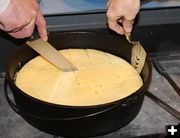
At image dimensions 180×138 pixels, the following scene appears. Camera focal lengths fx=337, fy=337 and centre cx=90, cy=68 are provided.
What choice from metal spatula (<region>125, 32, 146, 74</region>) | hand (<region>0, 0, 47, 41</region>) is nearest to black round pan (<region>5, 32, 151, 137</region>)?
metal spatula (<region>125, 32, 146, 74</region>)

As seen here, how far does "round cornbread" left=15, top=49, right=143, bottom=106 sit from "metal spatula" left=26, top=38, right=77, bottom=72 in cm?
3

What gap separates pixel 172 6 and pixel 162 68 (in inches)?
8.7

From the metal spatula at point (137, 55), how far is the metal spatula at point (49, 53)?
0.21 meters

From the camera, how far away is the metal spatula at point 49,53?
101cm

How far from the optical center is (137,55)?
1.06m

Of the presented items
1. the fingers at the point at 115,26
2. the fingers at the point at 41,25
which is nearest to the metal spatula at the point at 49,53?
the fingers at the point at 41,25

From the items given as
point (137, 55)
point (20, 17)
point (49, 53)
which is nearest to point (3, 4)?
point (20, 17)

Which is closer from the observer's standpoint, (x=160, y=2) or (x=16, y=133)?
(x=16, y=133)

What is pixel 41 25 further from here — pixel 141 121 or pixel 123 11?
pixel 141 121

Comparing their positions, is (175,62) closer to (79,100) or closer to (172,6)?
(172,6)

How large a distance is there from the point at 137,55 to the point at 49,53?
28 cm

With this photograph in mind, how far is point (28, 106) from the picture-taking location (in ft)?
2.88

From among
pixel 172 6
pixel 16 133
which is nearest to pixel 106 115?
pixel 16 133

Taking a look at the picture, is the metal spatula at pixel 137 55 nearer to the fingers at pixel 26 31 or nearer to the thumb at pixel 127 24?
the thumb at pixel 127 24
